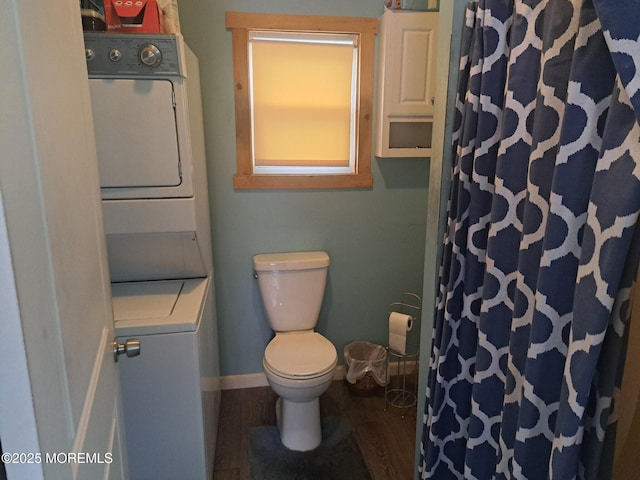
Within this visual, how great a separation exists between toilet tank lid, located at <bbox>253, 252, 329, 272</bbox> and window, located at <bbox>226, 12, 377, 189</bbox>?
0.38 meters

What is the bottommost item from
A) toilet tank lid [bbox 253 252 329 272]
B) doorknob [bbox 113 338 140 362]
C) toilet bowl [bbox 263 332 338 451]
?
toilet bowl [bbox 263 332 338 451]

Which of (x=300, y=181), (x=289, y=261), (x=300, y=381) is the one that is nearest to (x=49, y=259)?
(x=300, y=381)

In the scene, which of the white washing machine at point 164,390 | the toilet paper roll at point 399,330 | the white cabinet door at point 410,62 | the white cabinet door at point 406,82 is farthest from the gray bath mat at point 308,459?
the white cabinet door at point 410,62

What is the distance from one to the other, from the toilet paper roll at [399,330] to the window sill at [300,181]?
76cm

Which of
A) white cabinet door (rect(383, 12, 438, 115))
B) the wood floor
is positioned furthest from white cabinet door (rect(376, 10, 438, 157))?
the wood floor

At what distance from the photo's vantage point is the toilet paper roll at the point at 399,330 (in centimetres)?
229

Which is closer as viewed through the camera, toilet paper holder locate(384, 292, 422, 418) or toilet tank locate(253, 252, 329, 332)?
toilet tank locate(253, 252, 329, 332)

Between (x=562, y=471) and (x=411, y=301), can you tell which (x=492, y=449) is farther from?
(x=411, y=301)

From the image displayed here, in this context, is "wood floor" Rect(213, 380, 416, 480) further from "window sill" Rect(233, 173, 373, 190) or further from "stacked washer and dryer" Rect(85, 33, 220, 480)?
"window sill" Rect(233, 173, 373, 190)

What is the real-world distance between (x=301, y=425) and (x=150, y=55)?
5.69 feet

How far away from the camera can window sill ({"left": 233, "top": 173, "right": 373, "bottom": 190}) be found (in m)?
2.39

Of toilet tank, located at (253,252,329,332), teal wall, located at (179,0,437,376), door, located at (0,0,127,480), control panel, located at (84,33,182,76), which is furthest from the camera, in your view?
toilet tank, located at (253,252,329,332)

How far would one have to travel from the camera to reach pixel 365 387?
8.47ft

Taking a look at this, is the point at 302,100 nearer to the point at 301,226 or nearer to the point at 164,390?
the point at 301,226
